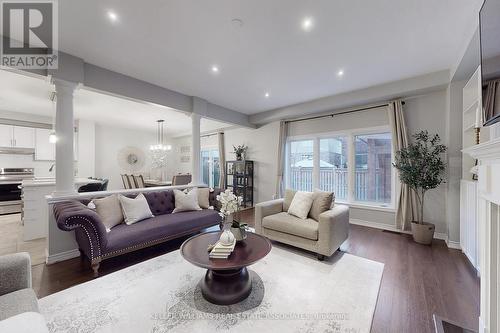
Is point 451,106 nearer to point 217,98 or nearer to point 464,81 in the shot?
point 464,81

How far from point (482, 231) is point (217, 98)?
4356 mm

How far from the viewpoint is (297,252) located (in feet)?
9.80

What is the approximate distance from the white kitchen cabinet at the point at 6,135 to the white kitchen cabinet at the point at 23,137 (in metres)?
0.06

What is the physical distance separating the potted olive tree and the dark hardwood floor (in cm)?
27

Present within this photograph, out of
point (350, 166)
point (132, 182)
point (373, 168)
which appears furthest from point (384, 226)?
point (132, 182)

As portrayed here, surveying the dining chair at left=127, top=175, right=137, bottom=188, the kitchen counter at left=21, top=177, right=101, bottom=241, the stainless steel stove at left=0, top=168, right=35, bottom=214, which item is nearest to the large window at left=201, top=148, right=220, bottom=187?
the dining chair at left=127, top=175, right=137, bottom=188

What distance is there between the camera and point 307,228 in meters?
2.78

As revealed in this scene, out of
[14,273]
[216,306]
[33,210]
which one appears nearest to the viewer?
[14,273]

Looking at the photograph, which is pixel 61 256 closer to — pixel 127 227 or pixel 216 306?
pixel 127 227

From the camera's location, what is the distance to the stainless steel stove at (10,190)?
506 cm

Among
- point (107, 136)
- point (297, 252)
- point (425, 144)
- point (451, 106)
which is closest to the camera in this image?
point (297, 252)

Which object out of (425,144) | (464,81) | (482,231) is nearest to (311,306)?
(482,231)

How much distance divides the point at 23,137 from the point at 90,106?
240 cm

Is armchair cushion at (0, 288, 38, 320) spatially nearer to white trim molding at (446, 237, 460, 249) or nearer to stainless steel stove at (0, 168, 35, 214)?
white trim molding at (446, 237, 460, 249)
